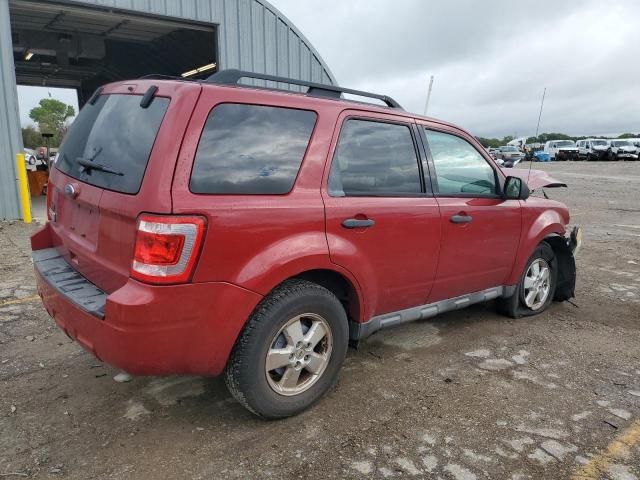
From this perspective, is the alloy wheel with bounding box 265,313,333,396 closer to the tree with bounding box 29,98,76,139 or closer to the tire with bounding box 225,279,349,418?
the tire with bounding box 225,279,349,418

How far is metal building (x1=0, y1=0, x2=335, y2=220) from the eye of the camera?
897 cm

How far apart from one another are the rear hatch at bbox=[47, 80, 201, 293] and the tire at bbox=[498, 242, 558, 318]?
10.9 ft

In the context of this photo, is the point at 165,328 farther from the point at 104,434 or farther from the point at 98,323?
the point at 104,434

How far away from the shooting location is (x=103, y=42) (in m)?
14.6

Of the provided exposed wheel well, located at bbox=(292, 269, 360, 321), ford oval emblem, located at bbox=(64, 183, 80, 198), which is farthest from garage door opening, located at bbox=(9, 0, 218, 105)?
exposed wheel well, located at bbox=(292, 269, 360, 321)

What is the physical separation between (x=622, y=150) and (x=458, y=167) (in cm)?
3845

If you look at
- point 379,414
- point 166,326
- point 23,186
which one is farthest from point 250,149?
point 23,186

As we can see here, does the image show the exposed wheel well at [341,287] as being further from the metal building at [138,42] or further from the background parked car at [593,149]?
the background parked car at [593,149]

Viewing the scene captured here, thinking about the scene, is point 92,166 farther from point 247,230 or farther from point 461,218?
point 461,218

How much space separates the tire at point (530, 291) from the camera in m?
4.50

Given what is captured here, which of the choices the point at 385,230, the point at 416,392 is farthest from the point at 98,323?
the point at 416,392

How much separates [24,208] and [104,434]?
7.79m

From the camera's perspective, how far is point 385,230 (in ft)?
10.2

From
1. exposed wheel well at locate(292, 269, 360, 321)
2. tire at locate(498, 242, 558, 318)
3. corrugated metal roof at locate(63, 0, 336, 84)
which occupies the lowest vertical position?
tire at locate(498, 242, 558, 318)
